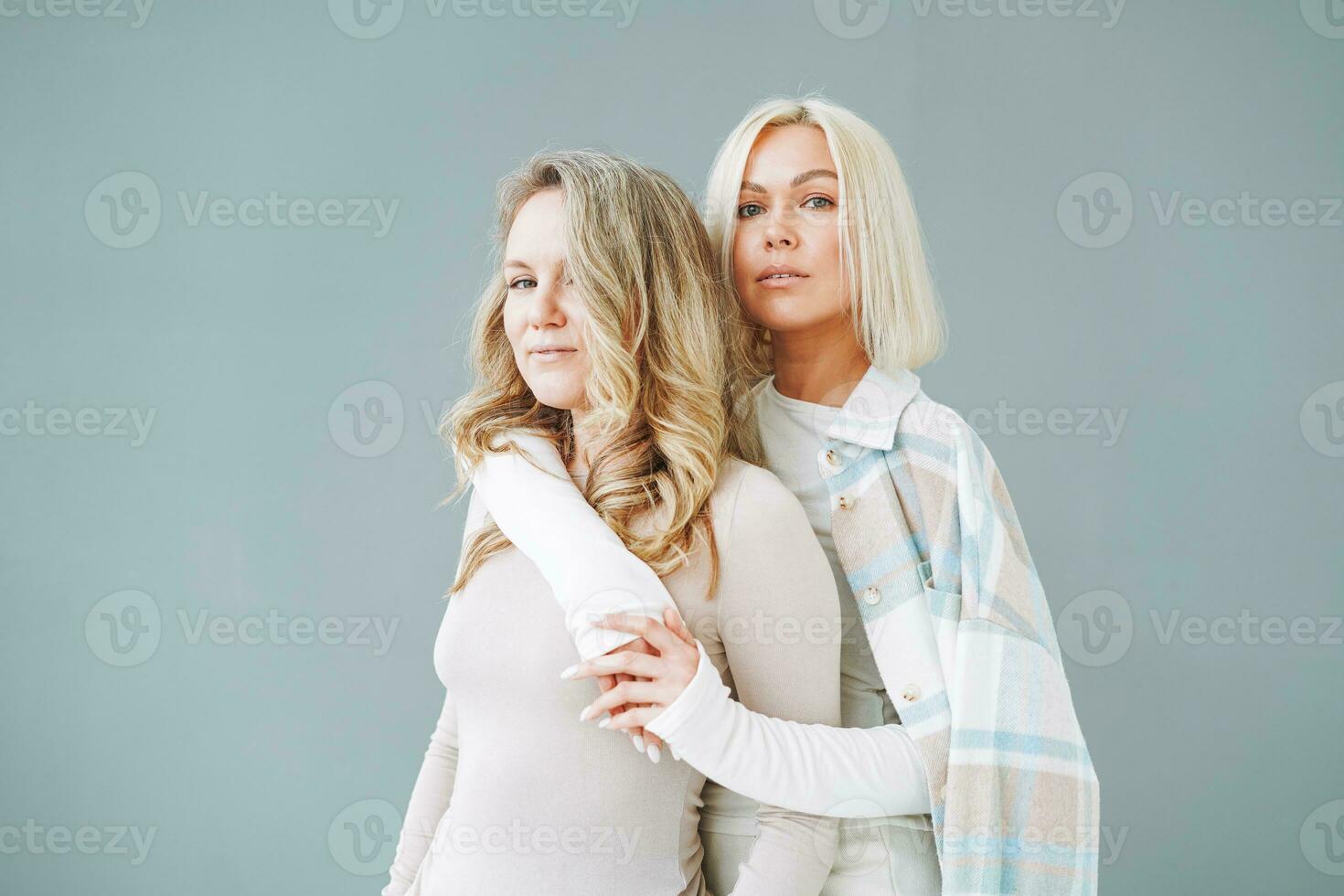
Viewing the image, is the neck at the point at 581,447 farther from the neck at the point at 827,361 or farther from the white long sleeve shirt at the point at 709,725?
the neck at the point at 827,361

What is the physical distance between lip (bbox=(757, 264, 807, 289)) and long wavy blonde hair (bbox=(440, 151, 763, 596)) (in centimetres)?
6

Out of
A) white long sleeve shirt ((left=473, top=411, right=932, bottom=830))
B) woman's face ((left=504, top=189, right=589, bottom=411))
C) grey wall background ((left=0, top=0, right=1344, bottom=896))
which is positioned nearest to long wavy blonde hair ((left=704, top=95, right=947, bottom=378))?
woman's face ((left=504, top=189, right=589, bottom=411))

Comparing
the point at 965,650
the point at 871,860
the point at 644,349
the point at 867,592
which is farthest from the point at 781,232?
the point at 871,860

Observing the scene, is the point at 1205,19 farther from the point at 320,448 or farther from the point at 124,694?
the point at 124,694

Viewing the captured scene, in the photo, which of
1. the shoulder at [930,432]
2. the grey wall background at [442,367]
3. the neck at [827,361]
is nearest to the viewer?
the shoulder at [930,432]

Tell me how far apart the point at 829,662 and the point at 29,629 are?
2.13 m

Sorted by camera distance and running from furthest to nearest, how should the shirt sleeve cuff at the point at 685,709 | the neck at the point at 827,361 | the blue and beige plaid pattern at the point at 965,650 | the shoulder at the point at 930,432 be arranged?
the neck at the point at 827,361 → the shoulder at the point at 930,432 → the blue and beige plaid pattern at the point at 965,650 → the shirt sleeve cuff at the point at 685,709

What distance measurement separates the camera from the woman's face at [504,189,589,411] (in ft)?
4.57

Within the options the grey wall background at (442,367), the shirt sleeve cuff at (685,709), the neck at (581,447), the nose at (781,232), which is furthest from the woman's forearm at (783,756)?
the grey wall background at (442,367)

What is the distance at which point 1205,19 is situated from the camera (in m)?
2.56

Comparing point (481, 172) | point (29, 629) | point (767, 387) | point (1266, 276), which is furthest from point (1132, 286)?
point (29, 629)

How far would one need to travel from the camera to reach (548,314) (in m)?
1.39

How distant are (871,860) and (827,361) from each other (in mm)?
Result: 686

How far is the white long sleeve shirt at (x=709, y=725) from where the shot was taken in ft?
4.03
